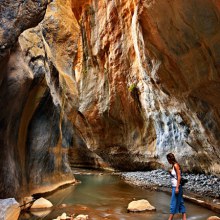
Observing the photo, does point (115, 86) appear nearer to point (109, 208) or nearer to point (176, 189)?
point (109, 208)

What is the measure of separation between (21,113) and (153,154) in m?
14.2

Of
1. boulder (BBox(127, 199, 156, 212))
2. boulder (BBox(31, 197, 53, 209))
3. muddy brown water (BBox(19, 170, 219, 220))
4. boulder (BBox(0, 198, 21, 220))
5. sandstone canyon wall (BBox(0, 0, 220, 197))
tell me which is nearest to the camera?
boulder (BBox(0, 198, 21, 220))

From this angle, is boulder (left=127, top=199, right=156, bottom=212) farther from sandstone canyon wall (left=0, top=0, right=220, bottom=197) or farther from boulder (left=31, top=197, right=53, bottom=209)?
sandstone canyon wall (left=0, top=0, right=220, bottom=197)

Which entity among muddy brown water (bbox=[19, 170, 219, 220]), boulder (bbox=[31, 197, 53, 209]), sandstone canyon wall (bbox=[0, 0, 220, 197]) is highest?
sandstone canyon wall (bbox=[0, 0, 220, 197])

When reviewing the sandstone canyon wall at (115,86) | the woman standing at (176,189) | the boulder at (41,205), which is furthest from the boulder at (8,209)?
the boulder at (41,205)

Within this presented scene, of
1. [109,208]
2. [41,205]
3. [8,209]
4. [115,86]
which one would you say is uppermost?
[115,86]

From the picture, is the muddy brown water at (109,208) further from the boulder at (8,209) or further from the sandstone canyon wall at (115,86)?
the boulder at (8,209)

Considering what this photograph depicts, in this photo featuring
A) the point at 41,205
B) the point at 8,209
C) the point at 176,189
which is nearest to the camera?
the point at 8,209

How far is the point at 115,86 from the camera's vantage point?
25.0m

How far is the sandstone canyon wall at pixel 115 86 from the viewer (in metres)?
8.30

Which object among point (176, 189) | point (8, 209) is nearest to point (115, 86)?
point (176, 189)

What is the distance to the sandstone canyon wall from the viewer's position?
8.30m

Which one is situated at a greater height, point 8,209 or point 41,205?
point 8,209

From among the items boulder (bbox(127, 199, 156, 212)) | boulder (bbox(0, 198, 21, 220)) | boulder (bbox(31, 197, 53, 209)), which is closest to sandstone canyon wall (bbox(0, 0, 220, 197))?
boulder (bbox(31, 197, 53, 209))
